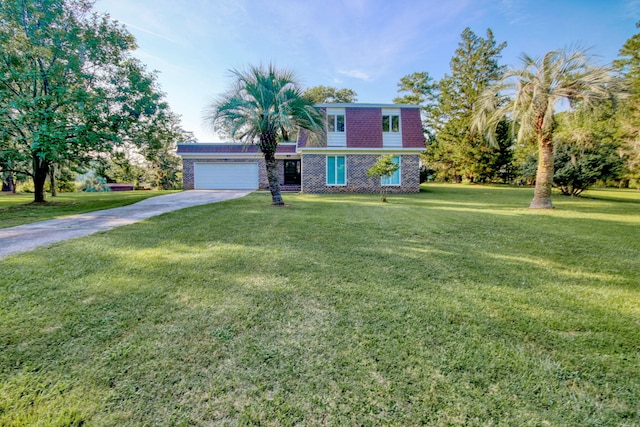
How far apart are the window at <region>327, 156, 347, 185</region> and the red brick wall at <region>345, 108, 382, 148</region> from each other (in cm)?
108

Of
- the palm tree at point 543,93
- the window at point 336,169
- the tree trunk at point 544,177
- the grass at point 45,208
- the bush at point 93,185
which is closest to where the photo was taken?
the grass at point 45,208

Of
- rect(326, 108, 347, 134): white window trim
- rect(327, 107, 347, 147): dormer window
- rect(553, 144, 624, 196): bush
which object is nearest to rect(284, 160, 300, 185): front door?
rect(327, 107, 347, 147): dormer window

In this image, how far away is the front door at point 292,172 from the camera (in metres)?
20.3

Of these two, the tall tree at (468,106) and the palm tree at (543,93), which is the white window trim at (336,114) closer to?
the palm tree at (543,93)

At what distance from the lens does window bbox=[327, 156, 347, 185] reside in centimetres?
1609

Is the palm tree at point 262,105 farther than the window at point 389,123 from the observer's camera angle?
No

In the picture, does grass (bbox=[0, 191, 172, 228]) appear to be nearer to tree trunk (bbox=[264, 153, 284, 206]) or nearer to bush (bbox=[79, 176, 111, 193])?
tree trunk (bbox=[264, 153, 284, 206])

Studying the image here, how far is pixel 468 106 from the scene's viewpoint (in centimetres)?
2573

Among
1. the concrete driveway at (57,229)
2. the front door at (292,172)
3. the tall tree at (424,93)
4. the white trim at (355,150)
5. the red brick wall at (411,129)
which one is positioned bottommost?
the concrete driveway at (57,229)

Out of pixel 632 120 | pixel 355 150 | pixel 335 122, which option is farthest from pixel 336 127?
pixel 632 120

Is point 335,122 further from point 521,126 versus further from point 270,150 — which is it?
point 521,126

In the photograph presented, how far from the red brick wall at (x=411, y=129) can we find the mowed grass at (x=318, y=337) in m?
12.2

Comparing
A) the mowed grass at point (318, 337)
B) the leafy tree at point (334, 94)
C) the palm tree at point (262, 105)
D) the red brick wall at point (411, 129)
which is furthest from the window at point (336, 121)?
the leafy tree at point (334, 94)

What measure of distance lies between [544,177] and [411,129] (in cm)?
795
